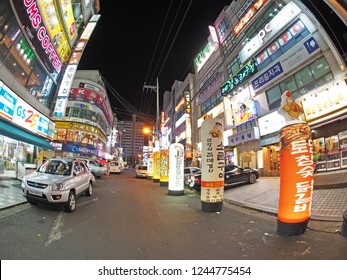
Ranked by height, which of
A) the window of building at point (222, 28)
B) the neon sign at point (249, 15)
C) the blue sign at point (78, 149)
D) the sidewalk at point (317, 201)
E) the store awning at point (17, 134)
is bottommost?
the sidewalk at point (317, 201)

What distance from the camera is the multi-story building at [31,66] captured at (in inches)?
449

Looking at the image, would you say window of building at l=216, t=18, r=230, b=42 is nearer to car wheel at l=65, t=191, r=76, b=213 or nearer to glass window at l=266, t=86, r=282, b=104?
glass window at l=266, t=86, r=282, b=104

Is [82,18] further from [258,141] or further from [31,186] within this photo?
[258,141]

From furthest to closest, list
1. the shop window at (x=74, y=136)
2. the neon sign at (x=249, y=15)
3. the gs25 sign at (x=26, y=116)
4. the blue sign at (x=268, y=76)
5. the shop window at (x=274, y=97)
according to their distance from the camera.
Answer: the shop window at (x=74, y=136) < the neon sign at (x=249, y=15) < the shop window at (x=274, y=97) < the blue sign at (x=268, y=76) < the gs25 sign at (x=26, y=116)

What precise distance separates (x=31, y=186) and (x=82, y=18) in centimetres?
1696

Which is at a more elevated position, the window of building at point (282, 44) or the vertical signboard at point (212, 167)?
the window of building at point (282, 44)

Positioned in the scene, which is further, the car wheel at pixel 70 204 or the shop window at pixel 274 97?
the shop window at pixel 274 97

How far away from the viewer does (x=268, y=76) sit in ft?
61.0

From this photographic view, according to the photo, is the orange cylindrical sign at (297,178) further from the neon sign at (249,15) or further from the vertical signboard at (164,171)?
the neon sign at (249,15)

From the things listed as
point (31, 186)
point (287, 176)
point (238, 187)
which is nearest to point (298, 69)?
point (238, 187)

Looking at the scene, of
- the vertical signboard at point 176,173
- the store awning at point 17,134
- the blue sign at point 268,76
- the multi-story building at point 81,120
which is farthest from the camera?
the multi-story building at point 81,120

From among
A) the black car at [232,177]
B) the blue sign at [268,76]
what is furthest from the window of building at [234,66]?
the black car at [232,177]

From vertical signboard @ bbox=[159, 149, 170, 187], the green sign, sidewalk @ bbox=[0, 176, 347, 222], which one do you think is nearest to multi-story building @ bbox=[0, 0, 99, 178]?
sidewalk @ bbox=[0, 176, 347, 222]

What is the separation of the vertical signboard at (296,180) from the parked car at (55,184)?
6.37 m
